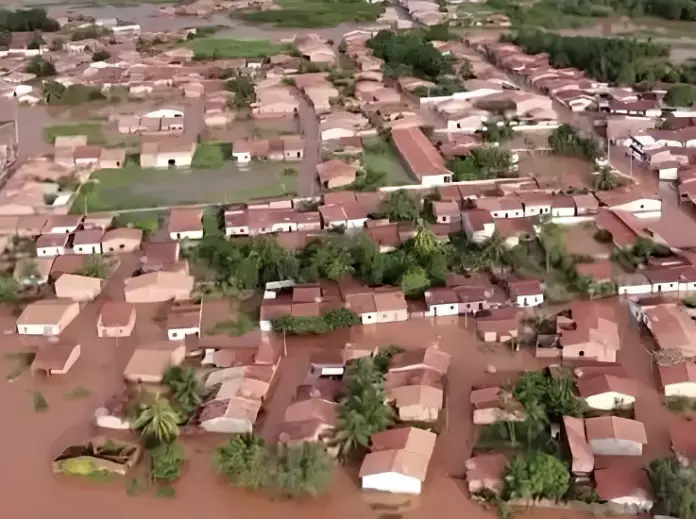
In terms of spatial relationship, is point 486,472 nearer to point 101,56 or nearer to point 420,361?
point 420,361

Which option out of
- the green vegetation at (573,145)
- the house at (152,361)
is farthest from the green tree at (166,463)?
the green vegetation at (573,145)

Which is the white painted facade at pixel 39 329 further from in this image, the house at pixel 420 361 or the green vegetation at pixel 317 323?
the house at pixel 420 361

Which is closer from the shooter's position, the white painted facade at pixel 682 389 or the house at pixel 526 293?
the white painted facade at pixel 682 389

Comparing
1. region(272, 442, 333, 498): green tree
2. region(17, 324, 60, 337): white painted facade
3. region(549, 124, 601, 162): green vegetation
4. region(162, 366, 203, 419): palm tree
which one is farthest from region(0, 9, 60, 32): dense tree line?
region(272, 442, 333, 498): green tree

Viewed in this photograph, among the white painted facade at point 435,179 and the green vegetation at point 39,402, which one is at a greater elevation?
the white painted facade at point 435,179

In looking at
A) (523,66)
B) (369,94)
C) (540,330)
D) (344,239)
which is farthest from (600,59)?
(540,330)

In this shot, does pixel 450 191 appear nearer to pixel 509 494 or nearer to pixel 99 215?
pixel 99 215

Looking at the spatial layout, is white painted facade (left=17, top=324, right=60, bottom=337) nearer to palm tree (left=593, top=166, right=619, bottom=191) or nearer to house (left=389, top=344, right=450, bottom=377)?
house (left=389, top=344, right=450, bottom=377)
